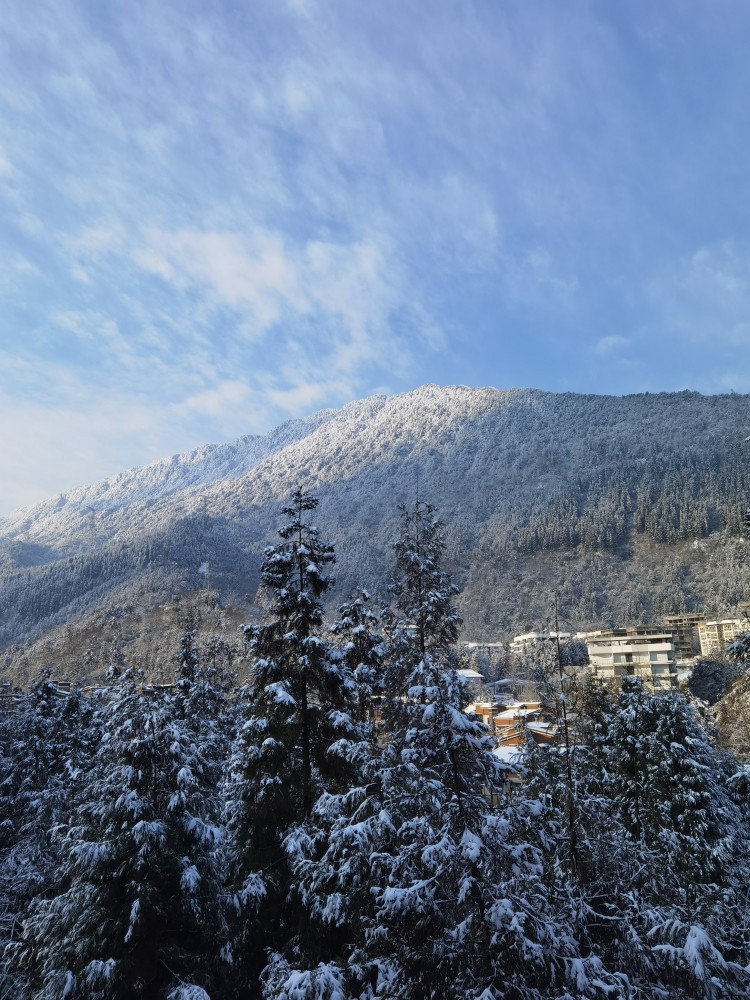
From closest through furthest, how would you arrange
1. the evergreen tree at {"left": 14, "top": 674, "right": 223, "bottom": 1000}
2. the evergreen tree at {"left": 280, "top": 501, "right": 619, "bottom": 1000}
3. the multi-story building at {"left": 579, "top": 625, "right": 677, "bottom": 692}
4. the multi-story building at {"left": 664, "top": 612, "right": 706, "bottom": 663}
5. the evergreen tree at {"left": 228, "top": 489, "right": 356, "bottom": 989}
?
1. the evergreen tree at {"left": 280, "top": 501, "right": 619, "bottom": 1000}
2. the evergreen tree at {"left": 14, "top": 674, "right": 223, "bottom": 1000}
3. the evergreen tree at {"left": 228, "top": 489, "right": 356, "bottom": 989}
4. the multi-story building at {"left": 579, "top": 625, "right": 677, "bottom": 692}
5. the multi-story building at {"left": 664, "top": 612, "right": 706, "bottom": 663}

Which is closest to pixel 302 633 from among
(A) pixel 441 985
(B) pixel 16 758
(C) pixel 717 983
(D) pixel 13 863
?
(A) pixel 441 985

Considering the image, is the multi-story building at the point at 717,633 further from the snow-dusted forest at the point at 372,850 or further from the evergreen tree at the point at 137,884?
the evergreen tree at the point at 137,884

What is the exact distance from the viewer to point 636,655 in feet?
316

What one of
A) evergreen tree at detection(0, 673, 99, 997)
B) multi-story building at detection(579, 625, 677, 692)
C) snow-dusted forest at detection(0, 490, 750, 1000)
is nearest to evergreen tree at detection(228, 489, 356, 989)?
snow-dusted forest at detection(0, 490, 750, 1000)

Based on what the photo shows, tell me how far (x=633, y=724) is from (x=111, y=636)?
186 metres

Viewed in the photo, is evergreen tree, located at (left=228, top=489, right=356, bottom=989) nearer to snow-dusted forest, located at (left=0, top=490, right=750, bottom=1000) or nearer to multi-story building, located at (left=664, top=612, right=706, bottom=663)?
snow-dusted forest, located at (left=0, top=490, right=750, bottom=1000)

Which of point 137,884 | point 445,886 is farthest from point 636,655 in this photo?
point 445,886

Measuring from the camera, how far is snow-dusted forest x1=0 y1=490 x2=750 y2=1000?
6871 millimetres

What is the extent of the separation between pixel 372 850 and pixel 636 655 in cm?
10134

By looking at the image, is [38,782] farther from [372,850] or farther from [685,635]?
[685,635]

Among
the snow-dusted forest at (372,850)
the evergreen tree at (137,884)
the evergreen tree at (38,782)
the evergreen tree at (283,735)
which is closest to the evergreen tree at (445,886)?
the snow-dusted forest at (372,850)

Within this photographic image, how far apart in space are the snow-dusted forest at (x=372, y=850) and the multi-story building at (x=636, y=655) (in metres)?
79.2

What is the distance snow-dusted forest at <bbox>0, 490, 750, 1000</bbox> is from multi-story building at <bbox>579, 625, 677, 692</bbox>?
79.2 meters

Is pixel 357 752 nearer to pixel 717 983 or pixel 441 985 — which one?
pixel 441 985
